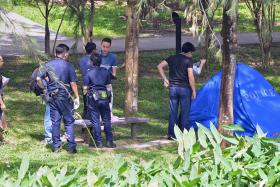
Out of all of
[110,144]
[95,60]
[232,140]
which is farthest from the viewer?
[110,144]

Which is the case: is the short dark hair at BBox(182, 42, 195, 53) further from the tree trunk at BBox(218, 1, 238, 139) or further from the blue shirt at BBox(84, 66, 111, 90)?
the blue shirt at BBox(84, 66, 111, 90)

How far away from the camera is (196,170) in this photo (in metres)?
3.97

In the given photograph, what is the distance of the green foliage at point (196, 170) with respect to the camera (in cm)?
384

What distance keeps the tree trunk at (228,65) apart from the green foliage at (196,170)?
217 inches

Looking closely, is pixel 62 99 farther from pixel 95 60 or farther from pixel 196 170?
pixel 196 170

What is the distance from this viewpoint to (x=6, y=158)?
33.1 ft

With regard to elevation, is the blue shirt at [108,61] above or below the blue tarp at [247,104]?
above

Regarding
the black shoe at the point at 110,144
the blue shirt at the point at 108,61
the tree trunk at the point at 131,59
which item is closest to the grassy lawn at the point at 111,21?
the tree trunk at the point at 131,59

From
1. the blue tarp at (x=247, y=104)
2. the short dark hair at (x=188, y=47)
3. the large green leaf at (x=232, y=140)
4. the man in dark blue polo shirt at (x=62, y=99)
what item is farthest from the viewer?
the blue tarp at (x=247, y=104)

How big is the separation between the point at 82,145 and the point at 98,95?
3.32 feet

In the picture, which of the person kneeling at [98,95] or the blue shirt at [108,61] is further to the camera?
the blue shirt at [108,61]

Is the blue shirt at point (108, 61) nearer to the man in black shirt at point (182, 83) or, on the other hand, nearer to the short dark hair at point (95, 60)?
the short dark hair at point (95, 60)

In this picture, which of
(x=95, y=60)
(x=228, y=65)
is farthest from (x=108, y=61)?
(x=228, y=65)

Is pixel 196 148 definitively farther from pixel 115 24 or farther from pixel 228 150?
pixel 115 24
